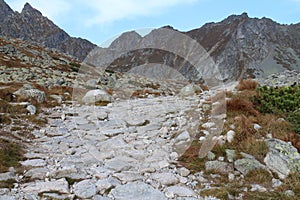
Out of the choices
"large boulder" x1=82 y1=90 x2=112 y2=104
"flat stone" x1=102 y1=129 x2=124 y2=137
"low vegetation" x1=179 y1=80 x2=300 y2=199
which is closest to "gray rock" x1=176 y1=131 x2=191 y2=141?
"low vegetation" x1=179 y1=80 x2=300 y2=199

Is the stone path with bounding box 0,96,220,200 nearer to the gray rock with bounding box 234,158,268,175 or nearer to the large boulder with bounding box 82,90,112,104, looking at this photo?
the gray rock with bounding box 234,158,268,175

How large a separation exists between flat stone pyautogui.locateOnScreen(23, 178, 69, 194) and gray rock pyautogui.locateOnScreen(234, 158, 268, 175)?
161 inches

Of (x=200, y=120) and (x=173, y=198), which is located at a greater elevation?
(x=200, y=120)

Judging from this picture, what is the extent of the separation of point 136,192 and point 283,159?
3.60 metres

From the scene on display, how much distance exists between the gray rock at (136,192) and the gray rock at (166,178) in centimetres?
44

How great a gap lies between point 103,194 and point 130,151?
113 inches

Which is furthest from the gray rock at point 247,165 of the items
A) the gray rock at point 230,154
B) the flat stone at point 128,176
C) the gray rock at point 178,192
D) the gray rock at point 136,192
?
the flat stone at point 128,176

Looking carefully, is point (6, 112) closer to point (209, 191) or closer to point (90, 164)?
point (90, 164)

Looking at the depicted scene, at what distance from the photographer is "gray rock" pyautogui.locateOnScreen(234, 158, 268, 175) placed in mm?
6660

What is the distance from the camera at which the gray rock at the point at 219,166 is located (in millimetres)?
6844

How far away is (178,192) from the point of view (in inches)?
233

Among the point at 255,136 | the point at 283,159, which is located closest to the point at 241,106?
the point at 255,136

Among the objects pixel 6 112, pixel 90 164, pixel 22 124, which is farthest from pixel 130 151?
pixel 6 112

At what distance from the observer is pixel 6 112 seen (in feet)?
39.3
